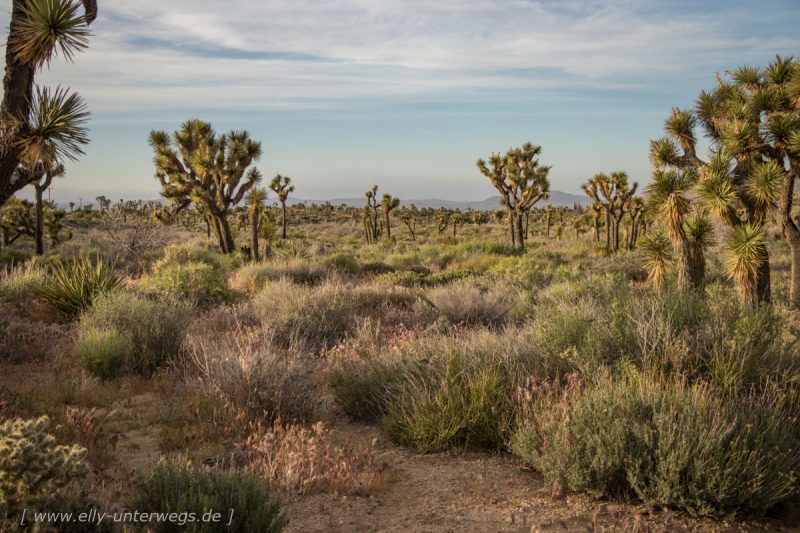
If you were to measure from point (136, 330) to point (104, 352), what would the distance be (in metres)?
1.05

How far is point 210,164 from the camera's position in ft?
74.3

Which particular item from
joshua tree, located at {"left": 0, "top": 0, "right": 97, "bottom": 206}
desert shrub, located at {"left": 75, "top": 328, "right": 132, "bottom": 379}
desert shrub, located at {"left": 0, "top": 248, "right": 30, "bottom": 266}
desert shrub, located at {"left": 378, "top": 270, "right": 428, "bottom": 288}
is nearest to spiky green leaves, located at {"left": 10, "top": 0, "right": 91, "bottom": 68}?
joshua tree, located at {"left": 0, "top": 0, "right": 97, "bottom": 206}

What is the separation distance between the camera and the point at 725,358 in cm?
589

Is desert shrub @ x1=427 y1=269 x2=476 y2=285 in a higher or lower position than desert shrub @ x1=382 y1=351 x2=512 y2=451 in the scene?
higher

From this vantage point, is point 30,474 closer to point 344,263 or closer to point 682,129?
point 682,129

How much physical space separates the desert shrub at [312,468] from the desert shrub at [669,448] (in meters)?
1.38

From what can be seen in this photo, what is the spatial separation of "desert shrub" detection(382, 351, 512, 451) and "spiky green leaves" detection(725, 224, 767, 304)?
27.6ft

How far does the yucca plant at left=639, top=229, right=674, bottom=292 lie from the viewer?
1344cm

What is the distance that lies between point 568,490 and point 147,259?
2125 cm

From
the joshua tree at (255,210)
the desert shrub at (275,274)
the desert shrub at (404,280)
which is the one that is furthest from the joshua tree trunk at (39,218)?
the desert shrub at (404,280)

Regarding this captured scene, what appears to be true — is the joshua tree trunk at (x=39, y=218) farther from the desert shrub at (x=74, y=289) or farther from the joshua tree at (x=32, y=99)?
the joshua tree at (x=32, y=99)

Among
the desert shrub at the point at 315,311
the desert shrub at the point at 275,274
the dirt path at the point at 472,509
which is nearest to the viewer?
the dirt path at the point at 472,509

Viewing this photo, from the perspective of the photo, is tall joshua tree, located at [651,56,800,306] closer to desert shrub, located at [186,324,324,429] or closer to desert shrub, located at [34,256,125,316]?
desert shrub, located at [186,324,324,429]

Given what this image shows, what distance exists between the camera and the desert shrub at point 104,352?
24.6 ft
